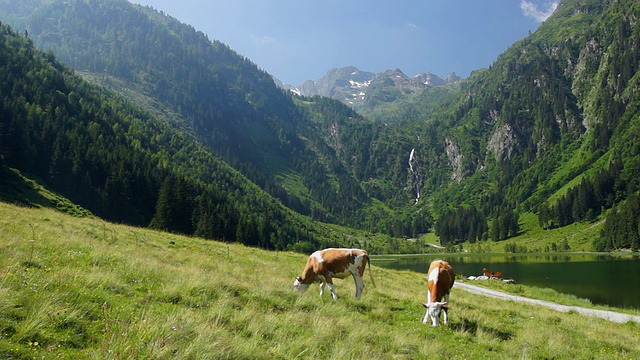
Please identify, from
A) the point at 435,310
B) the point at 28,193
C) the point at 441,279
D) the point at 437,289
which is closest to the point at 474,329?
the point at 435,310

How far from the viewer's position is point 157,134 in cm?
19825

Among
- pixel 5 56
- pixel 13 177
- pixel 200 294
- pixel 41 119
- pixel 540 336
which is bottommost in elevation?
pixel 540 336

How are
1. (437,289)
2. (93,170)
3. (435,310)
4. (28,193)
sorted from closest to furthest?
(435,310)
(437,289)
(28,193)
(93,170)

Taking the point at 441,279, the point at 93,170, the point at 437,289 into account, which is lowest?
the point at 437,289

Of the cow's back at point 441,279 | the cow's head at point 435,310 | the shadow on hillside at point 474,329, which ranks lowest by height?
the shadow on hillside at point 474,329

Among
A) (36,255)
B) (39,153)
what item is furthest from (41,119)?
(36,255)

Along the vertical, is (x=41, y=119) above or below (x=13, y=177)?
above

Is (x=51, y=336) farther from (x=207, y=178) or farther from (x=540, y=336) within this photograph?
(x=207, y=178)

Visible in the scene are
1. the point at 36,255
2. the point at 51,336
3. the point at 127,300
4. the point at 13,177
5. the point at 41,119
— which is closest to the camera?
the point at 51,336

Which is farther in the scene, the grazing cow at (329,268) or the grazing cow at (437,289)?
the grazing cow at (329,268)

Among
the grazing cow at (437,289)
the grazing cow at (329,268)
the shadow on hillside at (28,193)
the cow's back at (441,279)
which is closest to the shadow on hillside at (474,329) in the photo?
the grazing cow at (437,289)

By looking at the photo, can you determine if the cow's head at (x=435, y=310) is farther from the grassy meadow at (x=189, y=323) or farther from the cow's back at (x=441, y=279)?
the cow's back at (x=441, y=279)

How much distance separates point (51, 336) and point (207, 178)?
191 meters

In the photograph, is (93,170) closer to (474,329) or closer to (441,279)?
(441,279)
